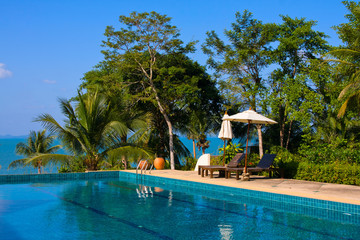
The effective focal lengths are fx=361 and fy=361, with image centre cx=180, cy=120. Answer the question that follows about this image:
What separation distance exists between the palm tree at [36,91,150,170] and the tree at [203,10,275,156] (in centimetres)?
622

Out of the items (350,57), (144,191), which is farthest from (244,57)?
(144,191)

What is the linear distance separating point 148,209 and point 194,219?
4.43 ft

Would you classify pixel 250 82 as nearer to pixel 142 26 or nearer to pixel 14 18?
pixel 142 26

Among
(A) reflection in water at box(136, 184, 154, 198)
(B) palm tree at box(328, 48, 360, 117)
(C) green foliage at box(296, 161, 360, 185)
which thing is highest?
(B) palm tree at box(328, 48, 360, 117)

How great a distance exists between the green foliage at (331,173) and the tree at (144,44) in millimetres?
7061

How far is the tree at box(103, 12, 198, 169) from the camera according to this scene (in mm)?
16062

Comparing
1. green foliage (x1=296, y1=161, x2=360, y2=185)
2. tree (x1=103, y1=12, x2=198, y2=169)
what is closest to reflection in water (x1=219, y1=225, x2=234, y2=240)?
green foliage (x1=296, y1=161, x2=360, y2=185)

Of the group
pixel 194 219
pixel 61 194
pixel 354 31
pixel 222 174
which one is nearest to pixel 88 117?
pixel 61 194

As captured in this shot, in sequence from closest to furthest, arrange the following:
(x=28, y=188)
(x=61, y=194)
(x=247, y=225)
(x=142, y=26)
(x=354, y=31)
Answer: (x=247, y=225) → (x=61, y=194) → (x=28, y=188) → (x=354, y=31) → (x=142, y=26)

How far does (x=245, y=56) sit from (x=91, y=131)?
795 centimetres

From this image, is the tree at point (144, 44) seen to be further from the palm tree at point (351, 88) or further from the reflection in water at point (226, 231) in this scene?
the reflection in water at point (226, 231)

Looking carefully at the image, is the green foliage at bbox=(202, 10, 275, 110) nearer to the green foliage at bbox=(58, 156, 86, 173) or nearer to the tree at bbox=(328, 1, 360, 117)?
the tree at bbox=(328, 1, 360, 117)

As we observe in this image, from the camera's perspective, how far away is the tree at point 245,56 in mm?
17188

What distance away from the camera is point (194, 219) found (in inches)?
266
